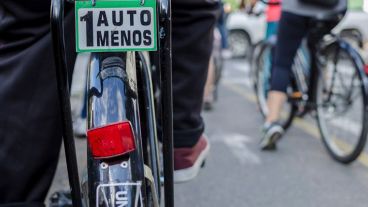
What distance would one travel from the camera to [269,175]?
388cm

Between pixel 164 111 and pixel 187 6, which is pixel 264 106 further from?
pixel 164 111

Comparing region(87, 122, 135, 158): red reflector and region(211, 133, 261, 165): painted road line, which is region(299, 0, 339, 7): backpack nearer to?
region(211, 133, 261, 165): painted road line

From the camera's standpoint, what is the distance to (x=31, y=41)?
6.36 ft

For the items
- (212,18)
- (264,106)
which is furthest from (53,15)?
(264,106)

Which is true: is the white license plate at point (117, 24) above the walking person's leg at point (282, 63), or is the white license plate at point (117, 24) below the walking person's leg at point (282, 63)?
above

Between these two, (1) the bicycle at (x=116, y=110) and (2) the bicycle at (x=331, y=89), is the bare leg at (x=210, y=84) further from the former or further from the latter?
(1) the bicycle at (x=116, y=110)

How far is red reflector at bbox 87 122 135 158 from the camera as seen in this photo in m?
1.60

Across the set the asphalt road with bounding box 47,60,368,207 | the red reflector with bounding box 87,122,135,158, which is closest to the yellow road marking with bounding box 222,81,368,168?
the asphalt road with bounding box 47,60,368,207

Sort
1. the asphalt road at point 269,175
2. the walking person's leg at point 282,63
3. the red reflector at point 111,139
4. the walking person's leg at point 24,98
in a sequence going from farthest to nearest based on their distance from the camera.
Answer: the walking person's leg at point 282,63 < the asphalt road at point 269,175 < the walking person's leg at point 24,98 < the red reflector at point 111,139

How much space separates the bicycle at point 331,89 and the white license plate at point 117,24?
96.6 inches

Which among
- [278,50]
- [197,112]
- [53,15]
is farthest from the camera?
[278,50]

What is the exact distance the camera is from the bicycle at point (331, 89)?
3.97 meters

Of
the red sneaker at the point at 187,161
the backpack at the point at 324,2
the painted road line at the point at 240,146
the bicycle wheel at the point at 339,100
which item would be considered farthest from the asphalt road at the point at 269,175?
the backpack at the point at 324,2

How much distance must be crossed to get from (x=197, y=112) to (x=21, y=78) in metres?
0.77
